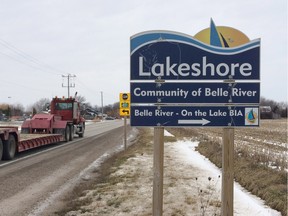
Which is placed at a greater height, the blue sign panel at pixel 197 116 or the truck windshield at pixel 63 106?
the truck windshield at pixel 63 106

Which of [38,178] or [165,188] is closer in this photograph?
[165,188]

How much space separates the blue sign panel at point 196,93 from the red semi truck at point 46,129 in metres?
10.6

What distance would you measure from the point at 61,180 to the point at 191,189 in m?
3.81

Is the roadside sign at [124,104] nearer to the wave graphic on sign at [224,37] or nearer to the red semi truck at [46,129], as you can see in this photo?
the red semi truck at [46,129]

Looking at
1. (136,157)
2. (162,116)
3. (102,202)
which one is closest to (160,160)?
(162,116)

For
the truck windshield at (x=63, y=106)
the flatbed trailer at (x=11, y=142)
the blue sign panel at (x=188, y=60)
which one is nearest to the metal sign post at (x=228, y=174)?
the blue sign panel at (x=188, y=60)

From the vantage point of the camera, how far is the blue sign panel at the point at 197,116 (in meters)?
4.43

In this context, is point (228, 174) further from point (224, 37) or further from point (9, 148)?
point (9, 148)

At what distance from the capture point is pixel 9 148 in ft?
46.1

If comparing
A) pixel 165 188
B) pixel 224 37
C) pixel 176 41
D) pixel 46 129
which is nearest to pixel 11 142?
pixel 46 129

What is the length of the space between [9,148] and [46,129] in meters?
7.18

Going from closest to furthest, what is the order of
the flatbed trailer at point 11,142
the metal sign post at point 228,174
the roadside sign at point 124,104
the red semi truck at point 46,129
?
the metal sign post at point 228,174 < the flatbed trailer at point 11,142 < the red semi truck at point 46,129 < the roadside sign at point 124,104

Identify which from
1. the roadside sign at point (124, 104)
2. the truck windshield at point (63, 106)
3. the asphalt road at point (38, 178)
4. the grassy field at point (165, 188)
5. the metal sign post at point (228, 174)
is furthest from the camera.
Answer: the truck windshield at point (63, 106)

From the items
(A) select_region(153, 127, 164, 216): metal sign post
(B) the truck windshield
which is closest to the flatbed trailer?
(B) the truck windshield
